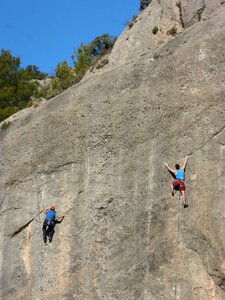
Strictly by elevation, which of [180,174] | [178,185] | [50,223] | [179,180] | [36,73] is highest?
[36,73]

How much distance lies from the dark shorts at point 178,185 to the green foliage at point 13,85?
52.1 feet

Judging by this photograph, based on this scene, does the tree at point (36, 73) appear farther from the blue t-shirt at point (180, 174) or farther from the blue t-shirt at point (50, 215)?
the blue t-shirt at point (180, 174)

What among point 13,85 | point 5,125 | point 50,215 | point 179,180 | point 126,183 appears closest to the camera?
point 179,180

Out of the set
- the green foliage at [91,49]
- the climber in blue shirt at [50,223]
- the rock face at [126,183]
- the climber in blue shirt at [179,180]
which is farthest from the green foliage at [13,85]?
the climber in blue shirt at [179,180]

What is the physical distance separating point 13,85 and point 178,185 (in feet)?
67.3

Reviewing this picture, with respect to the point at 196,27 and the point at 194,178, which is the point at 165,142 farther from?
the point at 196,27

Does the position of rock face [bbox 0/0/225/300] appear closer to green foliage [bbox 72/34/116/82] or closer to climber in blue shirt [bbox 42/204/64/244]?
climber in blue shirt [bbox 42/204/64/244]

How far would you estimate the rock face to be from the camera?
1520 cm

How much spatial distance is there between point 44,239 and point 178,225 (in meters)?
4.77

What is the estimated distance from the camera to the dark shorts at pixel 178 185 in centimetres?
1550

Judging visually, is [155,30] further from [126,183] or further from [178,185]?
[178,185]

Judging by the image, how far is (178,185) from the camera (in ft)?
51.3

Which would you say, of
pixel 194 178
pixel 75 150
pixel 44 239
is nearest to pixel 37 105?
pixel 75 150

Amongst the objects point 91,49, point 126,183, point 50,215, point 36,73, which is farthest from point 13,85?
point 36,73
